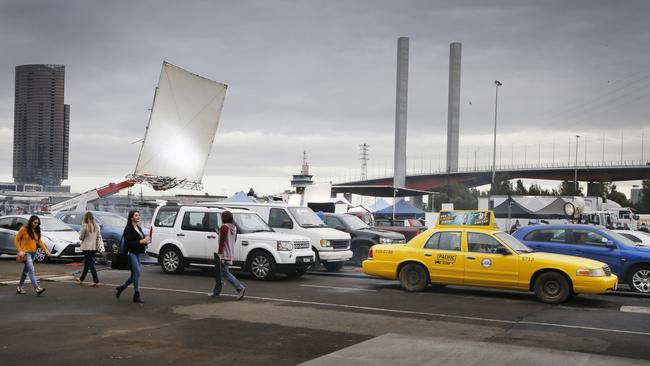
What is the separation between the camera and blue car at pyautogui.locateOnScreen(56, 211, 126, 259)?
70.8 feet

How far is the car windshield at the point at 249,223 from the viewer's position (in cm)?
1684

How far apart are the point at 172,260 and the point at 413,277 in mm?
6785

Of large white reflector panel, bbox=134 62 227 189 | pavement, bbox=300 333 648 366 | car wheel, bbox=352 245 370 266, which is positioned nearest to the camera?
pavement, bbox=300 333 648 366

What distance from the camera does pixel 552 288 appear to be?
13.2 m

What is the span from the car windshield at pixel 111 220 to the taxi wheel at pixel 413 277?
1177 centimetres

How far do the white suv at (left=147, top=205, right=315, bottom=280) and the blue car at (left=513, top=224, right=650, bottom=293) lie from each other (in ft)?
19.1

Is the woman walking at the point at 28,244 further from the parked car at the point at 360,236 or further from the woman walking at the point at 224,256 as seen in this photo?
the parked car at the point at 360,236

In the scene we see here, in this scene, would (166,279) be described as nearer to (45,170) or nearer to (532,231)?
(532,231)

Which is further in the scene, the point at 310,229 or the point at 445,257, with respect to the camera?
the point at 310,229

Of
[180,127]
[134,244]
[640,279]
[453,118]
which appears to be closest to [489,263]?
[640,279]

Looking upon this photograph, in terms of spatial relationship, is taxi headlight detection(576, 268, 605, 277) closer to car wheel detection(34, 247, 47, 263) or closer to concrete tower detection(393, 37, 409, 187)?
car wheel detection(34, 247, 47, 263)

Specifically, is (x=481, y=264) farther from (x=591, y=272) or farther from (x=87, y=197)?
(x=87, y=197)

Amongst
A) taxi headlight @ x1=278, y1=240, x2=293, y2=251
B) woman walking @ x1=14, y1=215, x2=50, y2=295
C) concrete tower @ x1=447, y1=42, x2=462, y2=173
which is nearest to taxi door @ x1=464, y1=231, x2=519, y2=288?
taxi headlight @ x1=278, y1=240, x2=293, y2=251

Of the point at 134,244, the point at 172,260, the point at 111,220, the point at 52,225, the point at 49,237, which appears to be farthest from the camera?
the point at 111,220
